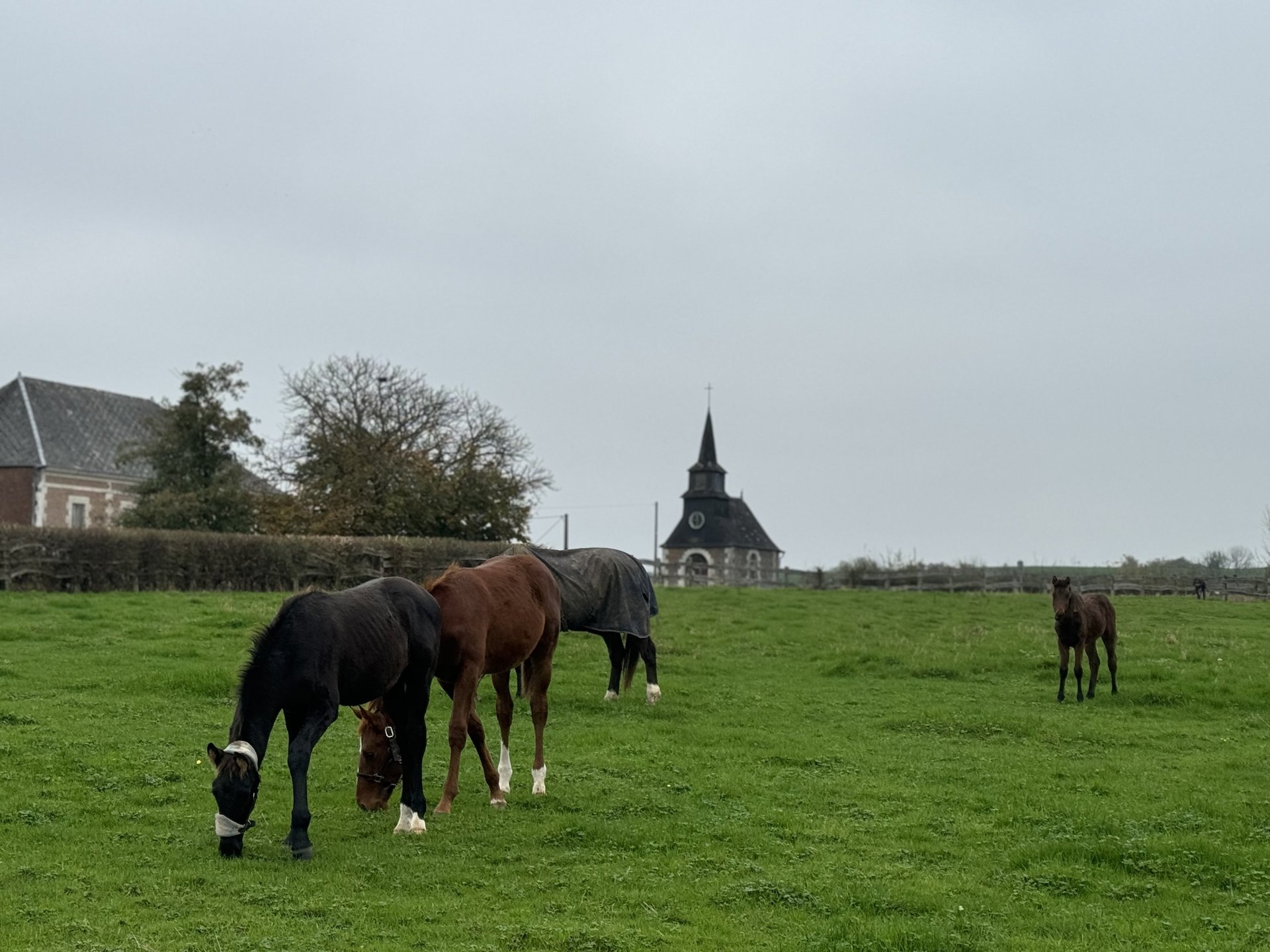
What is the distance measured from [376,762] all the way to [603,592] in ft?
18.8

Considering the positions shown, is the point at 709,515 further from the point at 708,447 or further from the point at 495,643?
the point at 495,643

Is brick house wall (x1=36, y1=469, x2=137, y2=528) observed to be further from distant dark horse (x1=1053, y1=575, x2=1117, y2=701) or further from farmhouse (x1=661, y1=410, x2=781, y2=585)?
distant dark horse (x1=1053, y1=575, x2=1117, y2=701)

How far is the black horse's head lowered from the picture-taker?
725 cm

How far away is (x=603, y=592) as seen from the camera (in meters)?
14.4

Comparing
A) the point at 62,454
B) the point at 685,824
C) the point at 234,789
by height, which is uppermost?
the point at 62,454

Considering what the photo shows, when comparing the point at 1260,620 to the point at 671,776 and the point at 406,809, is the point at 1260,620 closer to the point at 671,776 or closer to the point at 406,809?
the point at 671,776

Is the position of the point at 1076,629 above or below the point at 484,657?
below

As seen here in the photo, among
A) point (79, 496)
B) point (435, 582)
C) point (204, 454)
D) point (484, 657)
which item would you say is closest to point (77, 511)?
point (79, 496)

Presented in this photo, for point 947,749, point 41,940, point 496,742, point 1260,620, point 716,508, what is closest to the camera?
point 41,940

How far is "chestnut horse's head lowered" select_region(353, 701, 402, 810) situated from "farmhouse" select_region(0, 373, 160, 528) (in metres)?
53.2

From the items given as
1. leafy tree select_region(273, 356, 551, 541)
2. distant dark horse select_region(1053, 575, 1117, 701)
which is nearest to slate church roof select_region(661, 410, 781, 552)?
leafy tree select_region(273, 356, 551, 541)

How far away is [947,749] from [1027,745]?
1108 mm

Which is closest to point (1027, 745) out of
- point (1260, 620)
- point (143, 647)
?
point (143, 647)

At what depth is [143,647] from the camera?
1717cm
